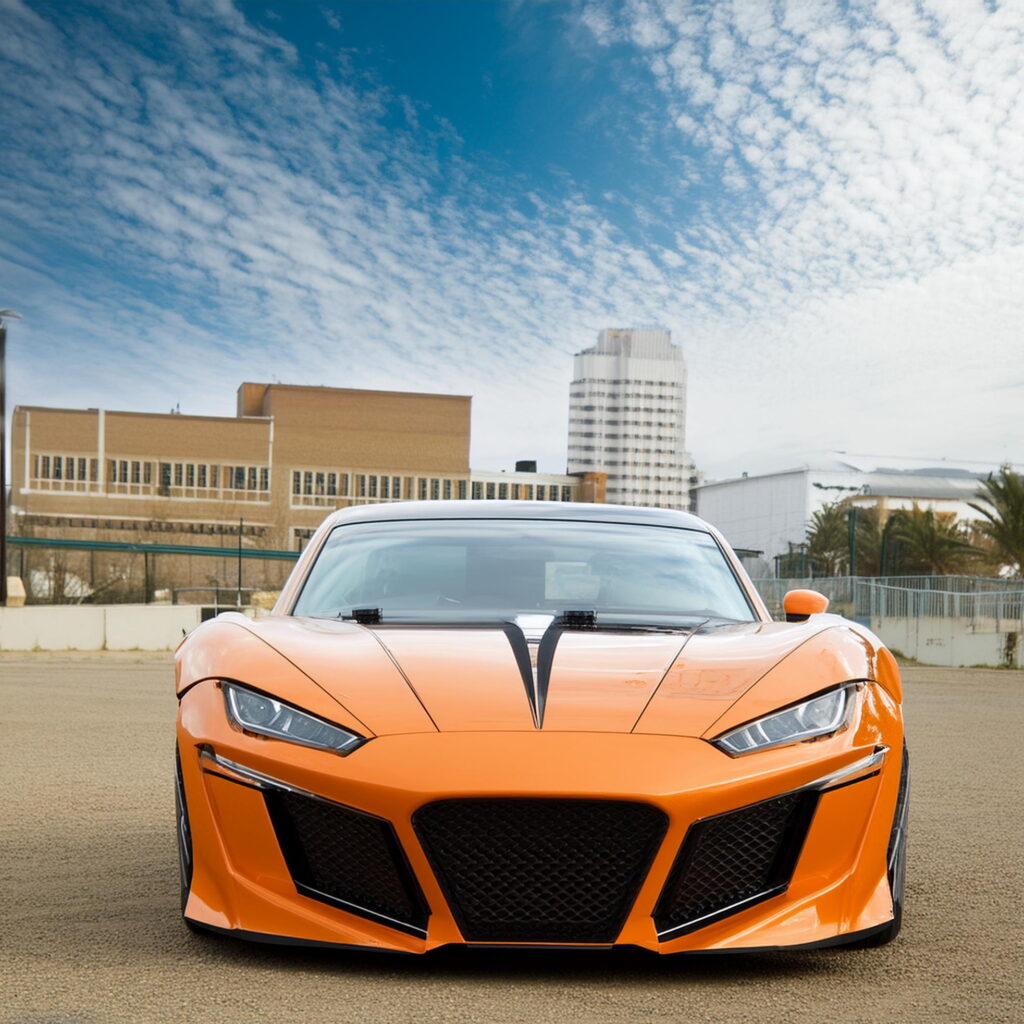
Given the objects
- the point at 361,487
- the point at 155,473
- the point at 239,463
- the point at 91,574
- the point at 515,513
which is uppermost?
the point at 239,463

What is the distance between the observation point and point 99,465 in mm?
98438

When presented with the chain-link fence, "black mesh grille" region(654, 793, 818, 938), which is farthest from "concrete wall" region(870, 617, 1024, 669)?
"black mesh grille" region(654, 793, 818, 938)

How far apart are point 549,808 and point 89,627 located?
2361 centimetres

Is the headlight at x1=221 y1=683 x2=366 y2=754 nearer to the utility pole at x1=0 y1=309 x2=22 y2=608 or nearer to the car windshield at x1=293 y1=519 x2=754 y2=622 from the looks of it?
the car windshield at x1=293 y1=519 x2=754 y2=622

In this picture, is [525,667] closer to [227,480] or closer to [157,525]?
[157,525]

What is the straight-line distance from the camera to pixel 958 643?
25.7 metres

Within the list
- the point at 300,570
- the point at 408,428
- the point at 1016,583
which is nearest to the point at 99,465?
the point at 408,428

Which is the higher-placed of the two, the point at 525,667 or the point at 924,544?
the point at 525,667

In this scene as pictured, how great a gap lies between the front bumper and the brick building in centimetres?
8782

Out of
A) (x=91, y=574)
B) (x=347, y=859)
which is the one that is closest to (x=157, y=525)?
(x=91, y=574)

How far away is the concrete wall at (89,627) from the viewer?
81.8 ft

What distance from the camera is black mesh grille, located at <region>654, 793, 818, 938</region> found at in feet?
10.7

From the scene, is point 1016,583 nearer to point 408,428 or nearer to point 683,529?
point 683,529

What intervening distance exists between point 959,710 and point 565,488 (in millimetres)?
118605
